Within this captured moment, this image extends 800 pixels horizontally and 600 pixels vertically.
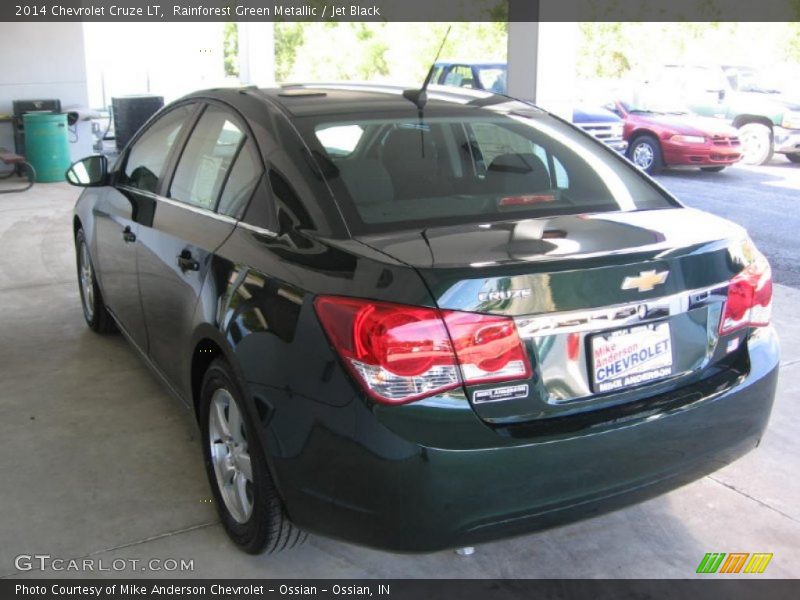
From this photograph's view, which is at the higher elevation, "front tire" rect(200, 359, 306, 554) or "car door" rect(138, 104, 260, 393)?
"car door" rect(138, 104, 260, 393)

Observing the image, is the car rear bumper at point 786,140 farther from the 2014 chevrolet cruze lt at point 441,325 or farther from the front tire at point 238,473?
the front tire at point 238,473

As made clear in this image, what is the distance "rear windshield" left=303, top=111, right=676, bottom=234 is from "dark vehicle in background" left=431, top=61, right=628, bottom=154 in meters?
9.22

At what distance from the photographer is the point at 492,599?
273 cm

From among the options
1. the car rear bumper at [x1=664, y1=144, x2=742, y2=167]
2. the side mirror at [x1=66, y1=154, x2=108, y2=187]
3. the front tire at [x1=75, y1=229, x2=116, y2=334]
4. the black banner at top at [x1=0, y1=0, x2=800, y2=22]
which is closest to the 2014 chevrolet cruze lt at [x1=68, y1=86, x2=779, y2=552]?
the side mirror at [x1=66, y1=154, x2=108, y2=187]

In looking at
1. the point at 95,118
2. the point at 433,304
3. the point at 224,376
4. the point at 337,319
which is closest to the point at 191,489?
the point at 224,376

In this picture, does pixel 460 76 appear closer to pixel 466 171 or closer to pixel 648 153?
pixel 648 153

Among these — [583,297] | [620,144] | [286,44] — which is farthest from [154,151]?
[286,44]

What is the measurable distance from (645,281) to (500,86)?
1028cm

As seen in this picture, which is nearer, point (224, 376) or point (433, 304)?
point (433, 304)

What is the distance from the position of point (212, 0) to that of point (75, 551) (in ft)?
61.1

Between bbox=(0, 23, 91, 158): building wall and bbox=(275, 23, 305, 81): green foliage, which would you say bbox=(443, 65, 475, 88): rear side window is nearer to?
bbox=(0, 23, 91, 158): building wall

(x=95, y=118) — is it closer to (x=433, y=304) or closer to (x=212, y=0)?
(x=212, y=0)

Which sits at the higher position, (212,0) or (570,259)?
(212,0)

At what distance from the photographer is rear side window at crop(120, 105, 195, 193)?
3867 mm
